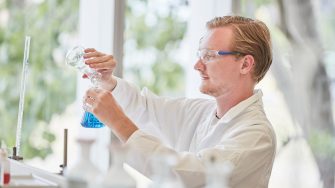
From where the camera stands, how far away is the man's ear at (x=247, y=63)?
254 centimetres

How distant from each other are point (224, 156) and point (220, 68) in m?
0.43

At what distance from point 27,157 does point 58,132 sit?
23 cm

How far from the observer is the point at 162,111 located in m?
2.84

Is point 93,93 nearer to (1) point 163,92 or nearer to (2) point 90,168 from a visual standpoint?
(2) point 90,168

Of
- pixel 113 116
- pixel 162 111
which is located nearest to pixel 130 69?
pixel 162 111

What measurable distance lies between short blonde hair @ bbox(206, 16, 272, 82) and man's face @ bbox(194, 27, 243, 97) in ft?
0.11

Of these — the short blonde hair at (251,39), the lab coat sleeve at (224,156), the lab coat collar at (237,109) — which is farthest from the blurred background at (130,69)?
the lab coat sleeve at (224,156)

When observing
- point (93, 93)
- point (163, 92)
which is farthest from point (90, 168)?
point (163, 92)

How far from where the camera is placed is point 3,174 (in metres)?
1.89

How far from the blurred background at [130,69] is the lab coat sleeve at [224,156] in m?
1.45

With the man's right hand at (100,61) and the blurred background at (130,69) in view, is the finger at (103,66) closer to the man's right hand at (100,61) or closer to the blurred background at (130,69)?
the man's right hand at (100,61)

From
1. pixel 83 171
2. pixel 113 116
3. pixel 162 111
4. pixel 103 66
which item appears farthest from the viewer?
pixel 162 111

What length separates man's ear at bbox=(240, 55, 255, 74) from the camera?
8.32ft

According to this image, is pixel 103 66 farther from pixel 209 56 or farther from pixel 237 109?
pixel 237 109
